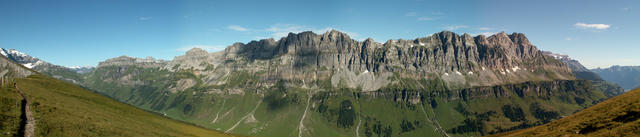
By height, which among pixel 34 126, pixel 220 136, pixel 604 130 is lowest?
pixel 220 136

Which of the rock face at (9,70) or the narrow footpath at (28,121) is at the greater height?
the rock face at (9,70)

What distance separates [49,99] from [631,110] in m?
160

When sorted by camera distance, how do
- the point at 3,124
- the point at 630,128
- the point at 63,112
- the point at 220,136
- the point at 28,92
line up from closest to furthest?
the point at 630,128 < the point at 3,124 < the point at 63,112 < the point at 28,92 < the point at 220,136

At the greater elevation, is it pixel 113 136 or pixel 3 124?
pixel 3 124

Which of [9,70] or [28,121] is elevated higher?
[9,70]

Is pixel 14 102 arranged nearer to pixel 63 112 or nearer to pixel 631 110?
pixel 63 112

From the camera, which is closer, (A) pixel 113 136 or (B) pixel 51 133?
(B) pixel 51 133

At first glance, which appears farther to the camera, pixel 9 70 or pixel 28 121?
pixel 9 70

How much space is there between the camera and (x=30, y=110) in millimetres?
82750

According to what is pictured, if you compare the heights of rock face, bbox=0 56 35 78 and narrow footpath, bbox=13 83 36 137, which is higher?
rock face, bbox=0 56 35 78

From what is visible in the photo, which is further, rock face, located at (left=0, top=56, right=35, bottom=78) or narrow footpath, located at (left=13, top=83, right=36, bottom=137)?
rock face, located at (left=0, top=56, right=35, bottom=78)

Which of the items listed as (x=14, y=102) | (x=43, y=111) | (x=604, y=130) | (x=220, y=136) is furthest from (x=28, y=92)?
(x=604, y=130)

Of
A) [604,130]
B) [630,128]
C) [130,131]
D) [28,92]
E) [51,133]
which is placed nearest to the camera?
[630,128]

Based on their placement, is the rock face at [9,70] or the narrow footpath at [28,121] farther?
the rock face at [9,70]
